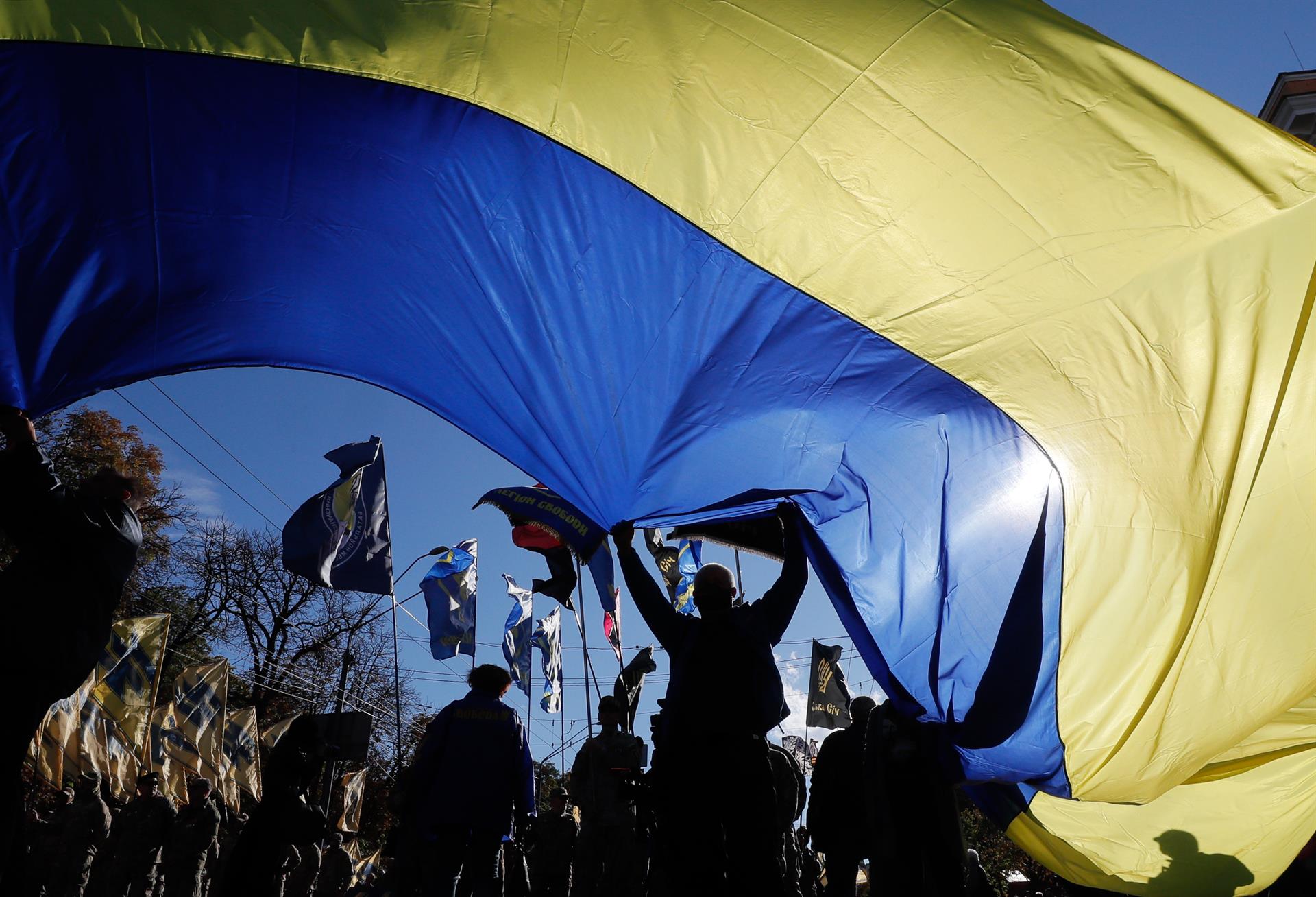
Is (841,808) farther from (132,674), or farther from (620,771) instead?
(132,674)

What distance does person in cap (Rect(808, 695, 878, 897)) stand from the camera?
566 cm

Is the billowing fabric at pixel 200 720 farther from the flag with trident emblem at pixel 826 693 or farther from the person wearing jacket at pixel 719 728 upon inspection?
the person wearing jacket at pixel 719 728

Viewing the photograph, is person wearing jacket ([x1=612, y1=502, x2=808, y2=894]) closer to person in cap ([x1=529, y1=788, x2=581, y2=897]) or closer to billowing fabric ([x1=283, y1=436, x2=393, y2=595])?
person in cap ([x1=529, y1=788, x2=581, y2=897])

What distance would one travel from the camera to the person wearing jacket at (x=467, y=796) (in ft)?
17.2

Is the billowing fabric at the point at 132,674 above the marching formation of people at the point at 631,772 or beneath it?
above

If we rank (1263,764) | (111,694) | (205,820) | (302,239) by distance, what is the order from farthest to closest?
(111,694), (205,820), (1263,764), (302,239)

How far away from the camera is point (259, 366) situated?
422cm

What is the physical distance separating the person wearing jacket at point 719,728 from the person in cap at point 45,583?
188 cm

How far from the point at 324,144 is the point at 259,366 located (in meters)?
1.15

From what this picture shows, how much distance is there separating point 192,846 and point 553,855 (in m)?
4.95

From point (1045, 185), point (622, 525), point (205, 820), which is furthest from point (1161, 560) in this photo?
point (205, 820)

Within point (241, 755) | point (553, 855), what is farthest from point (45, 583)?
point (241, 755)

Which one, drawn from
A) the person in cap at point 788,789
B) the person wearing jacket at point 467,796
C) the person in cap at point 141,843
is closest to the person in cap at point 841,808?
the person in cap at point 788,789

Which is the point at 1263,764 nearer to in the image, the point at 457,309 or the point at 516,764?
the point at 516,764
